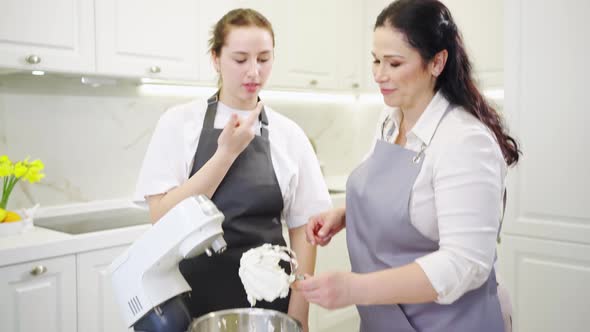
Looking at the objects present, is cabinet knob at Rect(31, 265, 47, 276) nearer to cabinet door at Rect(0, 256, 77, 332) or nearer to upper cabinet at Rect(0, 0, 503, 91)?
cabinet door at Rect(0, 256, 77, 332)

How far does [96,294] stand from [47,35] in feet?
3.07

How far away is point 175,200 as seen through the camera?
124 cm

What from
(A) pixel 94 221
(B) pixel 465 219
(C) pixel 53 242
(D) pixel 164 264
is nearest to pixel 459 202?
(B) pixel 465 219

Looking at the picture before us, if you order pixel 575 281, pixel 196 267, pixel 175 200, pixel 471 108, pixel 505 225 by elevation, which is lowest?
pixel 575 281

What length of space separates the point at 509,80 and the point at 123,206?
72.2 inches

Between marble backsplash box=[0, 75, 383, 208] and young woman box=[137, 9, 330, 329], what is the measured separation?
3.93 feet

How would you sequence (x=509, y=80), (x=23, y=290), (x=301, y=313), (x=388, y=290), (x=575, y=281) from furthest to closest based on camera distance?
(x=509, y=80) → (x=575, y=281) → (x=23, y=290) → (x=301, y=313) → (x=388, y=290)

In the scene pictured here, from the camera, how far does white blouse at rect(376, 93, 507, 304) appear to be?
3.05 ft

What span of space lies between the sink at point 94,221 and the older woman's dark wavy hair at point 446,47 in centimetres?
144

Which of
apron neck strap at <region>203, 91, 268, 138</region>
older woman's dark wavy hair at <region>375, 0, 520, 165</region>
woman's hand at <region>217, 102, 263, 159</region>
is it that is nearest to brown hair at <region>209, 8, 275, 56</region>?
apron neck strap at <region>203, 91, 268, 138</region>

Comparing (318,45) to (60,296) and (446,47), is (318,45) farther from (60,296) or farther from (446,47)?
(446,47)

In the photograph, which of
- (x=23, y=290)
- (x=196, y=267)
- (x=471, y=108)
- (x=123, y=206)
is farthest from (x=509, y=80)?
(x=23, y=290)

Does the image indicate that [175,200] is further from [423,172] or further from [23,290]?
[23,290]

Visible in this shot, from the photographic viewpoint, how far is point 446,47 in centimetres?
109
